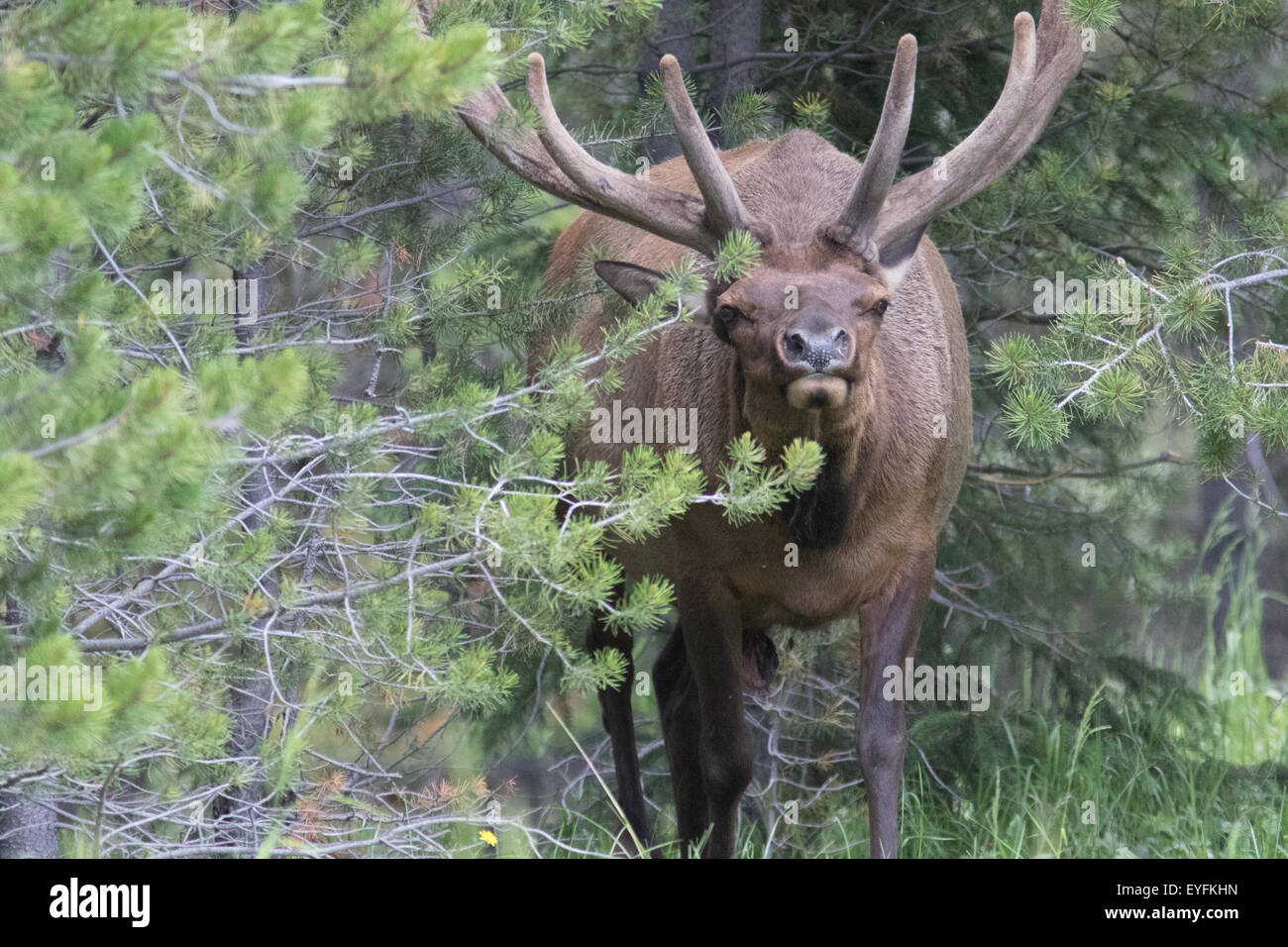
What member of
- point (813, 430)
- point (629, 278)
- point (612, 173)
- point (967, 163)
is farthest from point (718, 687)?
point (967, 163)

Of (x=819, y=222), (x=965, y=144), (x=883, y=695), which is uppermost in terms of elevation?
(x=965, y=144)

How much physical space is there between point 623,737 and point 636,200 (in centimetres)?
238

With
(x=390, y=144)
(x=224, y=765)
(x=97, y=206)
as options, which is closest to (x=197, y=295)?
(x=390, y=144)

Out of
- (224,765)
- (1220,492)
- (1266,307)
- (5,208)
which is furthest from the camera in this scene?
(1220,492)

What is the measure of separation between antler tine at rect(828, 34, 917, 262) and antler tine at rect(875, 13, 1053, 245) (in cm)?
14

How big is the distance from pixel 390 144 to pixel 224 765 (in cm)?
219

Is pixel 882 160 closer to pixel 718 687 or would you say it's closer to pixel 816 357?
pixel 816 357

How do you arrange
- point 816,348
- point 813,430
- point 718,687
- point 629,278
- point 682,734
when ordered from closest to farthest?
point 816,348, point 813,430, point 629,278, point 718,687, point 682,734

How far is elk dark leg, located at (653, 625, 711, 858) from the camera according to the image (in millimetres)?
5676

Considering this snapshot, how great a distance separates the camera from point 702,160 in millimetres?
4531

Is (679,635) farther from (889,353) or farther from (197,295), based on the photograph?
(197,295)

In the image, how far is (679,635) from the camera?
6.04m

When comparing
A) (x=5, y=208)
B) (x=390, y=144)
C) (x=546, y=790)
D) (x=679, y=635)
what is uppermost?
(x=390, y=144)

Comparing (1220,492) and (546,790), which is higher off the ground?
(1220,492)
